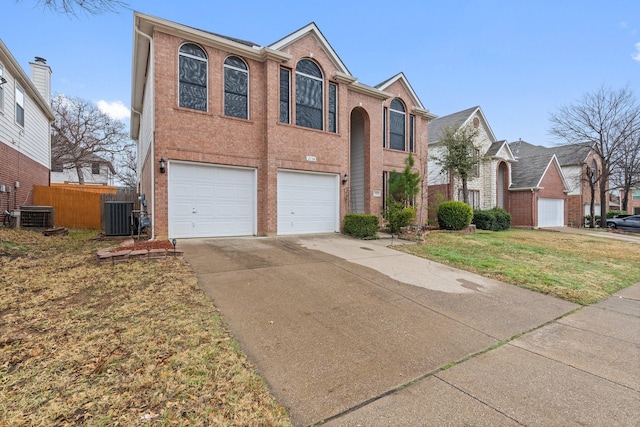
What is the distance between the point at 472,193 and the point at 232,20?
18.7 metres

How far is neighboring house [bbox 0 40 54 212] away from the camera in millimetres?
11180

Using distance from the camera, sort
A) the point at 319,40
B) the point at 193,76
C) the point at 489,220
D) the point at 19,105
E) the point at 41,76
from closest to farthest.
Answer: the point at 193,76, the point at 319,40, the point at 19,105, the point at 41,76, the point at 489,220

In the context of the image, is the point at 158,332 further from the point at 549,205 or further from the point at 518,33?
the point at 549,205

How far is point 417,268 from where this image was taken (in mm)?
7086

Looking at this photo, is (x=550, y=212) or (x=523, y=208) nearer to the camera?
(x=523, y=208)

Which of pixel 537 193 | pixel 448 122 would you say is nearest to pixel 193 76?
pixel 448 122

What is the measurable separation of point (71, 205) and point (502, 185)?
28.1 meters

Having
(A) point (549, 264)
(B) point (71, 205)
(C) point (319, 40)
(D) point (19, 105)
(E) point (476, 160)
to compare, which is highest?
(C) point (319, 40)

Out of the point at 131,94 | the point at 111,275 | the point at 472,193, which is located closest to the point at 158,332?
the point at 111,275

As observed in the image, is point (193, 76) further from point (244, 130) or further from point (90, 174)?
point (90, 174)

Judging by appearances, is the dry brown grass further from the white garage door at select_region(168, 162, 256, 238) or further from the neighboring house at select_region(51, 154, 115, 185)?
the neighboring house at select_region(51, 154, 115, 185)

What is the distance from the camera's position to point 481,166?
73.6ft

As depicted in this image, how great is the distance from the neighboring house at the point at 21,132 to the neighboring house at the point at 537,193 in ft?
96.6

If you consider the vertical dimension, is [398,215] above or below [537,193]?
below
